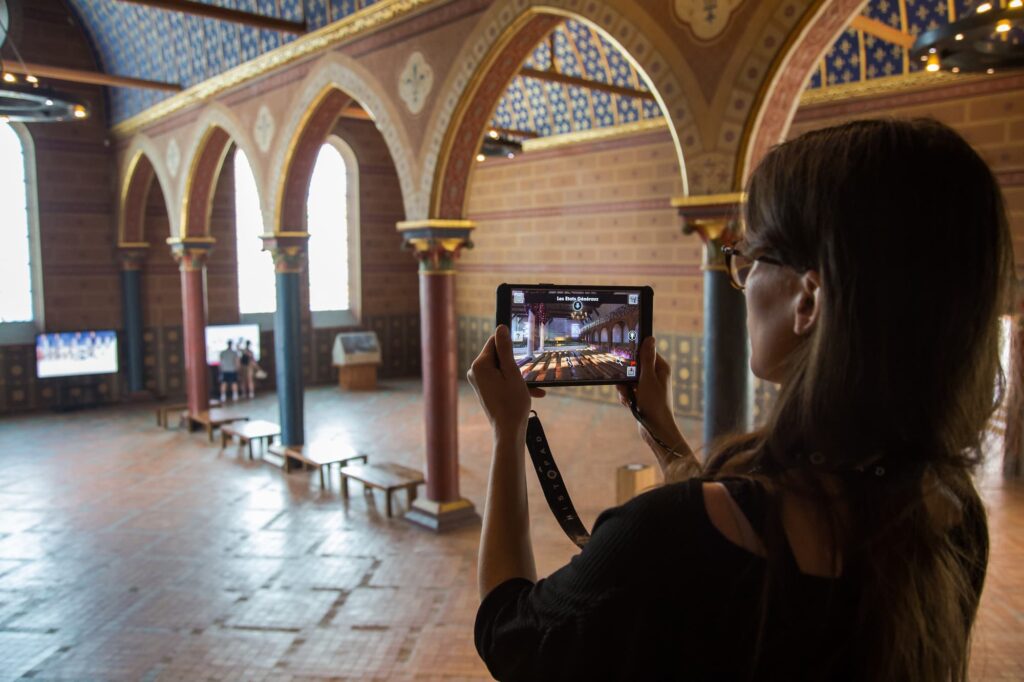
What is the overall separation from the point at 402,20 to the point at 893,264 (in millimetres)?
8312

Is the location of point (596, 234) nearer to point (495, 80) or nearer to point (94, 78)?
point (495, 80)

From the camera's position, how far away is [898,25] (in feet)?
32.6

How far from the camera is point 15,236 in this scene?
627 inches

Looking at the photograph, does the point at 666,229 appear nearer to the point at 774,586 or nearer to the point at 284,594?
the point at 284,594

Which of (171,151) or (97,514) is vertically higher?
(171,151)

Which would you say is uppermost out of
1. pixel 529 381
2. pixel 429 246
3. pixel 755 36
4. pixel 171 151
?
pixel 171 151

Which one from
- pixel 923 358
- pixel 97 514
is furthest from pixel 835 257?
pixel 97 514

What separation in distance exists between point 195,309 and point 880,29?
35.8ft

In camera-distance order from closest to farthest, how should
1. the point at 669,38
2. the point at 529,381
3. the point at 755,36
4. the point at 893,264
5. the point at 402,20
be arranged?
the point at 893,264 < the point at 529,381 < the point at 755,36 < the point at 669,38 < the point at 402,20

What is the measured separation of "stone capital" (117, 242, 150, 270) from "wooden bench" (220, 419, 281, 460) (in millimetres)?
5582

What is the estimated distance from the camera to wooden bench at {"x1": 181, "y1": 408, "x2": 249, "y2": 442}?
13.2m

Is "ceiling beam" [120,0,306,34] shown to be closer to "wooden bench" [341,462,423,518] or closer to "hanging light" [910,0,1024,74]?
"wooden bench" [341,462,423,518]

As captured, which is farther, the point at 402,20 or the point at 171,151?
the point at 171,151

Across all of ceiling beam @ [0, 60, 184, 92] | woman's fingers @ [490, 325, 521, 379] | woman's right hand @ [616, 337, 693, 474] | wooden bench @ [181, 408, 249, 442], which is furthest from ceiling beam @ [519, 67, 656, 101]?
woman's fingers @ [490, 325, 521, 379]
